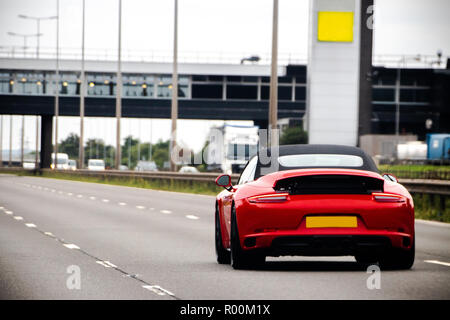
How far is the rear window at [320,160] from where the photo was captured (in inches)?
447

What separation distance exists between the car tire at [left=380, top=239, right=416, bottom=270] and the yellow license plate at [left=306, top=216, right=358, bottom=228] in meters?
0.61

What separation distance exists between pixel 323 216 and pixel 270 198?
565 mm

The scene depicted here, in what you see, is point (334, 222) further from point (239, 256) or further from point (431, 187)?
point (431, 187)

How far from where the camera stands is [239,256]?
11055 mm

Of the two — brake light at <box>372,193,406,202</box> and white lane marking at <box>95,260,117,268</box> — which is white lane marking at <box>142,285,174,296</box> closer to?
white lane marking at <box>95,260,117,268</box>

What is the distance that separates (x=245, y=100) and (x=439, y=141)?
58.3 feet

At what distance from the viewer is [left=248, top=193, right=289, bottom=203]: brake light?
10547mm

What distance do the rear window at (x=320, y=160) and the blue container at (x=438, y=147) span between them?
70404 millimetres

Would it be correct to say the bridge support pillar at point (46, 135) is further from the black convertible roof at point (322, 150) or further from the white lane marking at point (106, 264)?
the black convertible roof at point (322, 150)

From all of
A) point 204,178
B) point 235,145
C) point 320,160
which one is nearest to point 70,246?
point 320,160

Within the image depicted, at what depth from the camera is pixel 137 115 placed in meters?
85.0

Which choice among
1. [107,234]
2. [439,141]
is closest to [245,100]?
[439,141]

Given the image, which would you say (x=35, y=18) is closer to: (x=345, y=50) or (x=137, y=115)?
(x=137, y=115)
